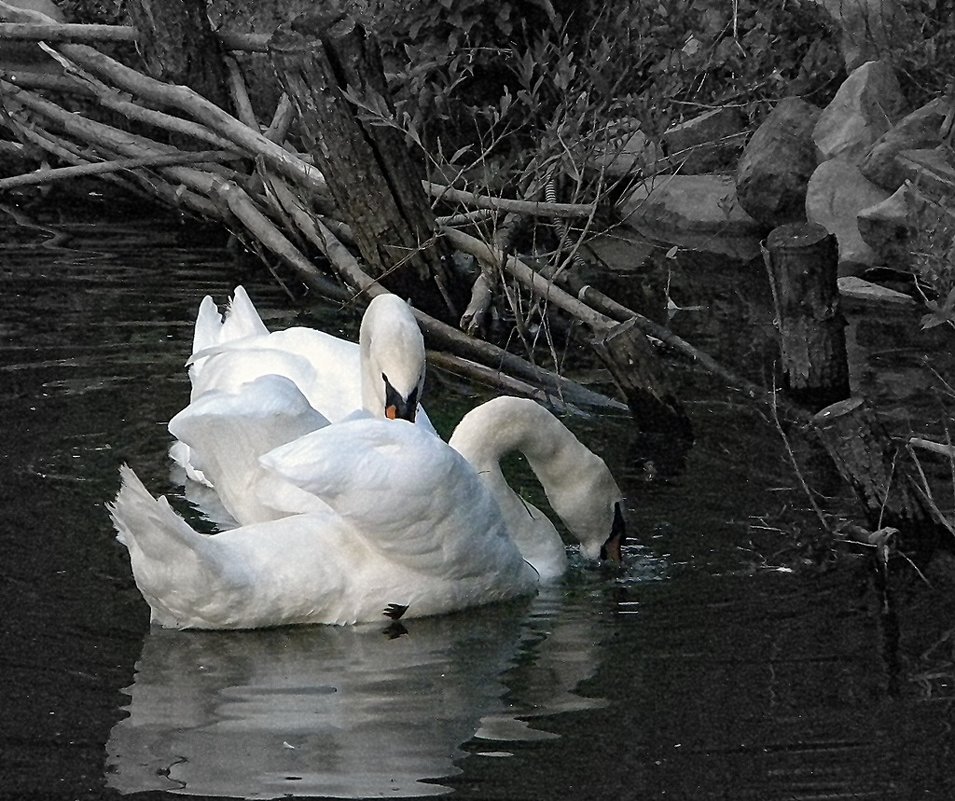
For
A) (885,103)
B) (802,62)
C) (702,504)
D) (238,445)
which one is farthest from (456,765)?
(802,62)

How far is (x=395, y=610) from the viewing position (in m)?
5.24

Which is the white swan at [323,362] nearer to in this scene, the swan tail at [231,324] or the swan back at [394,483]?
the swan tail at [231,324]

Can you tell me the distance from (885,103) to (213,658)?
24.5ft

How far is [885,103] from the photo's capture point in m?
11.1

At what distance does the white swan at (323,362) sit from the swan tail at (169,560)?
76 cm

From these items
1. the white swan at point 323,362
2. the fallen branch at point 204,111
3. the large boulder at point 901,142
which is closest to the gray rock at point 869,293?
the large boulder at point 901,142

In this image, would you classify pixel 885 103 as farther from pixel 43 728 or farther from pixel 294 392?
pixel 43 728

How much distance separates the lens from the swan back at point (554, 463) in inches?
226

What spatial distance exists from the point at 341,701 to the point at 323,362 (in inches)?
91.3

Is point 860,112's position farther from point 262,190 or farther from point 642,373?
point 642,373

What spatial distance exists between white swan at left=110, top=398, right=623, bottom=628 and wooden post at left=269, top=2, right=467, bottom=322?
283 centimetres

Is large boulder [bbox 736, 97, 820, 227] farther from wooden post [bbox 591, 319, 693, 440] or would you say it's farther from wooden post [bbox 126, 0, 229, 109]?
wooden post [bbox 591, 319, 693, 440]

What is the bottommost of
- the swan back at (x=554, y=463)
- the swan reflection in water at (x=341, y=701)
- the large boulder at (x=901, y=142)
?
the swan reflection in water at (x=341, y=701)

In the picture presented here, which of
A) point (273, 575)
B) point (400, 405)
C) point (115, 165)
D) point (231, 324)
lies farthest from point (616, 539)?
point (115, 165)
